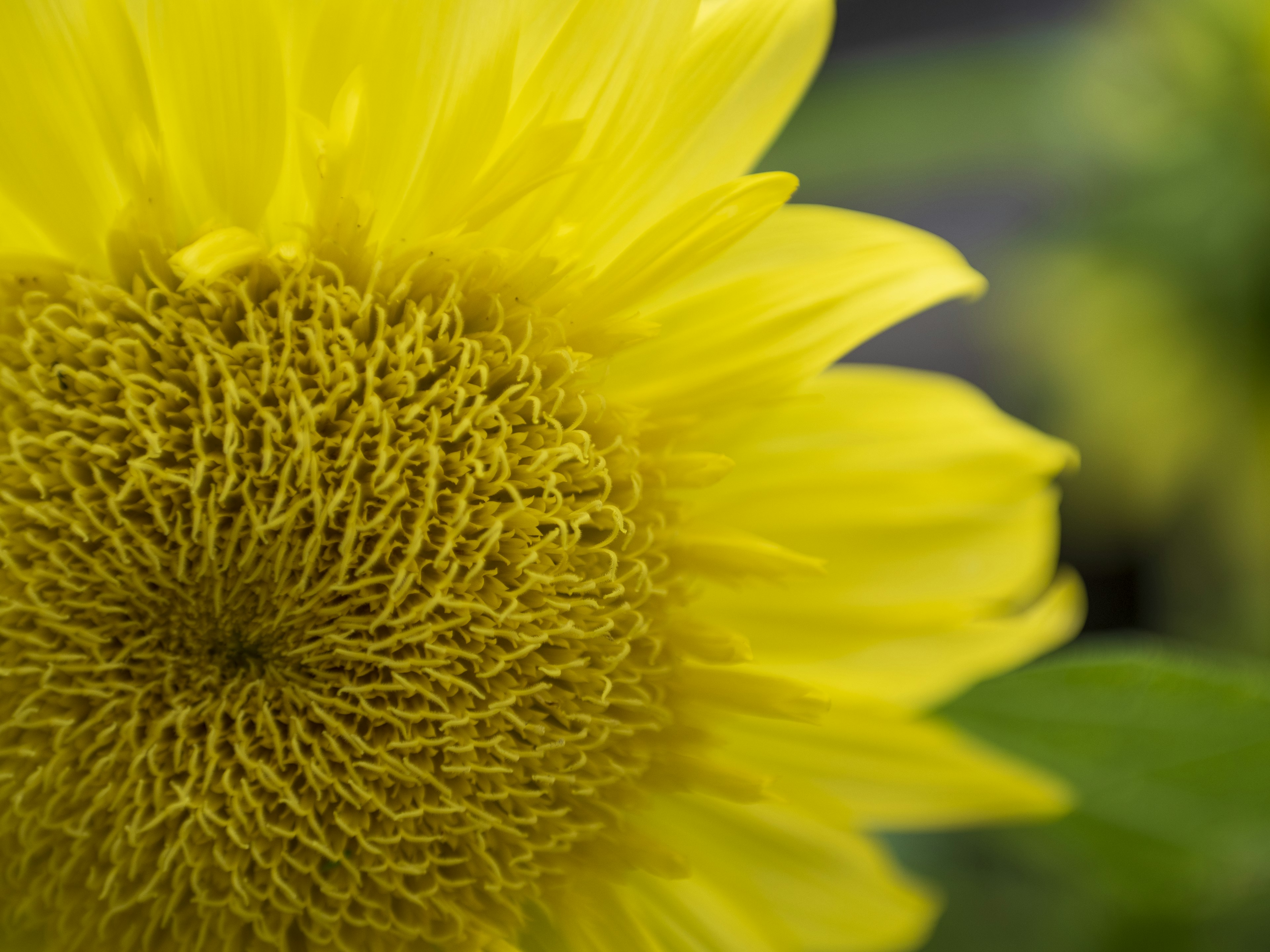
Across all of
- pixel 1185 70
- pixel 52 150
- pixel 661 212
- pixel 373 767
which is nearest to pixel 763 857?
pixel 373 767

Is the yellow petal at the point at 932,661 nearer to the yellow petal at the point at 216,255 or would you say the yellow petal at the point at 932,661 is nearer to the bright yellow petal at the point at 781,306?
the bright yellow petal at the point at 781,306

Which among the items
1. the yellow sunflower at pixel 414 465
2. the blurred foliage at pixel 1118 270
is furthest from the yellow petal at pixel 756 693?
the blurred foliage at pixel 1118 270

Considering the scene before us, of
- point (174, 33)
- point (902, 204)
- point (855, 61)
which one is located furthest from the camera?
point (902, 204)

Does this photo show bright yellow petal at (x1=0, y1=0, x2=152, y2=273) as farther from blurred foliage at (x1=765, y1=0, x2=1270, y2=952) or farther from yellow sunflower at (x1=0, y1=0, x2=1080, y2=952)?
blurred foliage at (x1=765, y1=0, x2=1270, y2=952)

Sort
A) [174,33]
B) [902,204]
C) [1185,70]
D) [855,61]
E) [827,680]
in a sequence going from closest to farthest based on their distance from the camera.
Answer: [174,33], [827,680], [1185,70], [855,61], [902,204]

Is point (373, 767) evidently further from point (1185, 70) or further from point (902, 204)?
point (902, 204)
